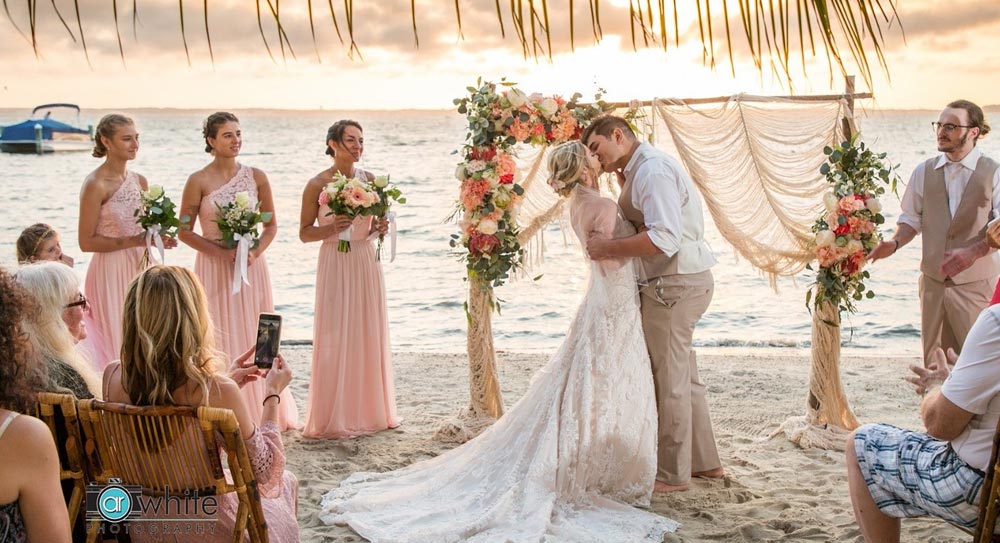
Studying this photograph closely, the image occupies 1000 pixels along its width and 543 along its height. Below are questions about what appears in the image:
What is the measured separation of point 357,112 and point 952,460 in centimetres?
9095

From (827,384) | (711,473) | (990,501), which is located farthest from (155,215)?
(990,501)

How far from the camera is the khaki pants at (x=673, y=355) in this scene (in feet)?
16.8

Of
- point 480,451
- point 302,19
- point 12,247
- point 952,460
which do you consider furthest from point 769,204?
point 12,247

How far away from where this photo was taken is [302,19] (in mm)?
1230

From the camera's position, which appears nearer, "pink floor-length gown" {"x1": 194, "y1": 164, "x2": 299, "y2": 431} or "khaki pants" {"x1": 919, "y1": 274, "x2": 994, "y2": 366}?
"khaki pants" {"x1": 919, "y1": 274, "x2": 994, "y2": 366}

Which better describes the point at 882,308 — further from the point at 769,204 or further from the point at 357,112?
the point at 357,112

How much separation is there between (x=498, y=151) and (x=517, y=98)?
36cm

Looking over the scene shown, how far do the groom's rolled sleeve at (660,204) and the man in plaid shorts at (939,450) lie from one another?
162 centimetres

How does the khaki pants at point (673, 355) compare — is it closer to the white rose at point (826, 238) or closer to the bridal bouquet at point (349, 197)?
the white rose at point (826, 238)

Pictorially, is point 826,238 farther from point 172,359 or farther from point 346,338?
point 172,359

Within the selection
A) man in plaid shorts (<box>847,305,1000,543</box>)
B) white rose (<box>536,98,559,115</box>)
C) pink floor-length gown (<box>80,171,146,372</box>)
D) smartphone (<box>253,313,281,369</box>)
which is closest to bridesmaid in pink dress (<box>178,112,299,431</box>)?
pink floor-length gown (<box>80,171,146,372</box>)

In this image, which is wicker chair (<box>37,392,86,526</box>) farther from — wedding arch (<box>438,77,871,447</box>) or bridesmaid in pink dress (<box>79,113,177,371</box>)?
wedding arch (<box>438,77,871,447</box>)

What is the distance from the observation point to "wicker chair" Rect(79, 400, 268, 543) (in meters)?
2.78

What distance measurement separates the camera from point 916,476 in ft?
10.7
